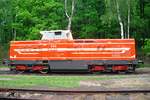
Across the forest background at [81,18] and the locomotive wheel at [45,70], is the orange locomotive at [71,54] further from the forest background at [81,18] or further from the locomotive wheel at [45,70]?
the forest background at [81,18]

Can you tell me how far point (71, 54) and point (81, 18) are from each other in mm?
18140

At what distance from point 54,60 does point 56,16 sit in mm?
16700

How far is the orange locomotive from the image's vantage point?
31844 mm

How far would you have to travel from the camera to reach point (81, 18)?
164ft

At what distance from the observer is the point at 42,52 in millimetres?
33125

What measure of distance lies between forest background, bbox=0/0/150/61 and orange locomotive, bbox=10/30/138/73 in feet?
42.5

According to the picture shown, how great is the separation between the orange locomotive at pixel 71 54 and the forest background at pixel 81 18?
1294 cm

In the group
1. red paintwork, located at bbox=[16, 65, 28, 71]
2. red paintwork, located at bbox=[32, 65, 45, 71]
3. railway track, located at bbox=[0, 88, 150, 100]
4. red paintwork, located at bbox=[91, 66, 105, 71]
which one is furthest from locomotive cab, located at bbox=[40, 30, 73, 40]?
railway track, located at bbox=[0, 88, 150, 100]

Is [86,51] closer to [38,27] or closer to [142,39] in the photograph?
[38,27]

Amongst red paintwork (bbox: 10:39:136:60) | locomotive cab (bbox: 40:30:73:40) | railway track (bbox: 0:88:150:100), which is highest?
locomotive cab (bbox: 40:30:73:40)

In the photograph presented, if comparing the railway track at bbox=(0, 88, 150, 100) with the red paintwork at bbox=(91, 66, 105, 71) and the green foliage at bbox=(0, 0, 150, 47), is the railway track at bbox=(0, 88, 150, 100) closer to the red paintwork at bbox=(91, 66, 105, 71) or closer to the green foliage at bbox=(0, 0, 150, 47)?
the red paintwork at bbox=(91, 66, 105, 71)

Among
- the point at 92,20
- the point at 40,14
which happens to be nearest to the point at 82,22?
the point at 92,20

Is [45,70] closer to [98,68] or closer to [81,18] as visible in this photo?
[98,68]

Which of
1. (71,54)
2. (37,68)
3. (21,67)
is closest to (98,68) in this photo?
(71,54)
